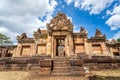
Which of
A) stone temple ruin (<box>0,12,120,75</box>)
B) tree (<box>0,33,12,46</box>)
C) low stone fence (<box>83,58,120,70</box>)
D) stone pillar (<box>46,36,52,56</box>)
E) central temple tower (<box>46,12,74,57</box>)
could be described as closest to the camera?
low stone fence (<box>83,58,120,70</box>)

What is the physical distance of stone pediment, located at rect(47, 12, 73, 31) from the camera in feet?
54.5

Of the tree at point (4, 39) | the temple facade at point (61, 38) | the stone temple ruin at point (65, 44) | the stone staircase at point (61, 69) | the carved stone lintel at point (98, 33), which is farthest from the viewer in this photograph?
the tree at point (4, 39)

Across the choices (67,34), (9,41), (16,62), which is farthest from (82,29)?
(9,41)

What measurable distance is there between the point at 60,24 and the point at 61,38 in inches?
88.7

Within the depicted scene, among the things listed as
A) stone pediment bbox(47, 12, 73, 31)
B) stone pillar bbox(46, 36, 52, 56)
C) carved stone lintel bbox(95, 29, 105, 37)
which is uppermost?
stone pediment bbox(47, 12, 73, 31)

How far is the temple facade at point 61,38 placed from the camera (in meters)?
15.9

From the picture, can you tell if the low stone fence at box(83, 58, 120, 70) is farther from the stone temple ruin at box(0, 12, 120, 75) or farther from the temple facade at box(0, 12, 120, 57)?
the temple facade at box(0, 12, 120, 57)

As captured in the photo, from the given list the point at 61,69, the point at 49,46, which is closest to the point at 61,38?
the point at 49,46

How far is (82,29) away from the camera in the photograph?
17531 millimetres

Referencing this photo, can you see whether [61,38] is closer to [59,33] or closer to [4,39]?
[59,33]

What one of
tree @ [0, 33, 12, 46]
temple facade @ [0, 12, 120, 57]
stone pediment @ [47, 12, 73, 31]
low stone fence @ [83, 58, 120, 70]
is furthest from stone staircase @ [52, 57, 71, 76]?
tree @ [0, 33, 12, 46]

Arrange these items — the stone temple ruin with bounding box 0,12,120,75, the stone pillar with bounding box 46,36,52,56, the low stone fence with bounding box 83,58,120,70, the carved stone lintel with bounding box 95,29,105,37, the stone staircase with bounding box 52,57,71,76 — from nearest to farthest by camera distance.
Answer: the stone staircase with bounding box 52,57,71,76 < the low stone fence with bounding box 83,58,120,70 < the stone temple ruin with bounding box 0,12,120,75 < the stone pillar with bounding box 46,36,52,56 < the carved stone lintel with bounding box 95,29,105,37

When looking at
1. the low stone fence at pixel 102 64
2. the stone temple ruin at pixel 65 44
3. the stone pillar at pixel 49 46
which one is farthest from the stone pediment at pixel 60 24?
the low stone fence at pixel 102 64

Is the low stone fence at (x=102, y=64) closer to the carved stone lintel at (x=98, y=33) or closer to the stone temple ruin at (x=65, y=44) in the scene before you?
the stone temple ruin at (x=65, y=44)
